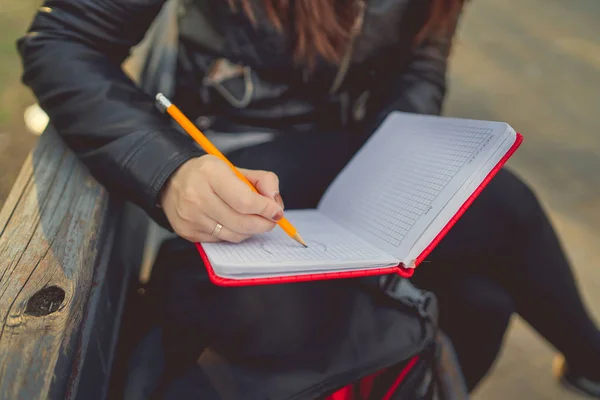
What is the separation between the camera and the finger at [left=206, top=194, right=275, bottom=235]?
0.59 metres

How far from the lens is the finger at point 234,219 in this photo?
59cm

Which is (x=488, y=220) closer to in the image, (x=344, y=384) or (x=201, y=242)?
(x=344, y=384)

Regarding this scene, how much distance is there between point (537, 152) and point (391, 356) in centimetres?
185

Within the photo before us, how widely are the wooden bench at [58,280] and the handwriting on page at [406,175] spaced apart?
36 cm

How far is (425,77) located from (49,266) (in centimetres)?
86

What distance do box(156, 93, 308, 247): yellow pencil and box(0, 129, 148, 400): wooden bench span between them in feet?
0.52

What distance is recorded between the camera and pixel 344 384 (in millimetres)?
638

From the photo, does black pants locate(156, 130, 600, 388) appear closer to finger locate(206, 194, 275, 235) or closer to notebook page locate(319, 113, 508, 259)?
notebook page locate(319, 113, 508, 259)

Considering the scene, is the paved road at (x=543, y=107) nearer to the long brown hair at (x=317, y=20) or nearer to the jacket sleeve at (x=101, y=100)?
the long brown hair at (x=317, y=20)

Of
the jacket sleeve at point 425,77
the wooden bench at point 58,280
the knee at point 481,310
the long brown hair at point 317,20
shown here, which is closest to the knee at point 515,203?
the knee at point 481,310

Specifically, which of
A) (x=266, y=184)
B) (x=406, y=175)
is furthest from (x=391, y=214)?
(x=266, y=184)

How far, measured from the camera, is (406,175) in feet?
2.31

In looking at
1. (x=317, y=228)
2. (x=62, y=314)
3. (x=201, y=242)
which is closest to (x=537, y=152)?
(x=317, y=228)

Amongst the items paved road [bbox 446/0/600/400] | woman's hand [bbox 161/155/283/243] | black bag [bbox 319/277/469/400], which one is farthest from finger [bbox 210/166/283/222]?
paved road [bbox 446/0/600/400]
